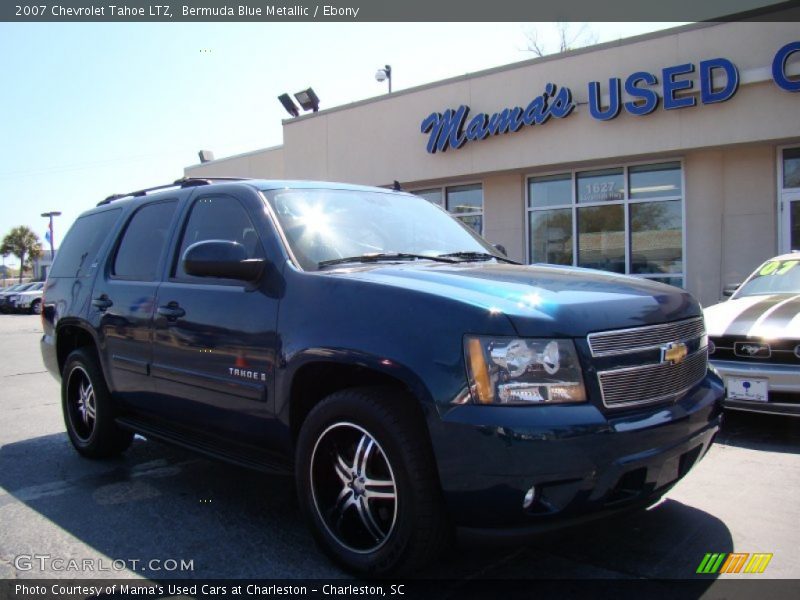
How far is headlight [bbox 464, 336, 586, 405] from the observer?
8.50ft

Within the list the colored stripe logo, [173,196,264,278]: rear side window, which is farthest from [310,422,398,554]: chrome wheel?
the colored stripe logo

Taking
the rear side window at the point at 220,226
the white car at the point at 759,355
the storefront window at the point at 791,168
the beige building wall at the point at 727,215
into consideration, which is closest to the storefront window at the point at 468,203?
the beige building wall at the point at 727,215

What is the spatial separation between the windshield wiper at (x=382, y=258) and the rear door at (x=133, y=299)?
1.38m

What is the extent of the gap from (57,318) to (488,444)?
4.22 m

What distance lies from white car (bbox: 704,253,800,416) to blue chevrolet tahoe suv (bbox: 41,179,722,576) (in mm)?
2079

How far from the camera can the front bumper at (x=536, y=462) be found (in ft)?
8.21

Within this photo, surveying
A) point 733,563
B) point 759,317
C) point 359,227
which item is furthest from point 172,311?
point 759,317

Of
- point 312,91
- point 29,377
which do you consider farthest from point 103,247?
point 312,91

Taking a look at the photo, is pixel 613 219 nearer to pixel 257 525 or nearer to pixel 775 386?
pixel 775 386

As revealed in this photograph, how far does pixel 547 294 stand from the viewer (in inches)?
114

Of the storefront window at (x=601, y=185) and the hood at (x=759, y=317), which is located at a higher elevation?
the storefront window at (x=601, y=185)

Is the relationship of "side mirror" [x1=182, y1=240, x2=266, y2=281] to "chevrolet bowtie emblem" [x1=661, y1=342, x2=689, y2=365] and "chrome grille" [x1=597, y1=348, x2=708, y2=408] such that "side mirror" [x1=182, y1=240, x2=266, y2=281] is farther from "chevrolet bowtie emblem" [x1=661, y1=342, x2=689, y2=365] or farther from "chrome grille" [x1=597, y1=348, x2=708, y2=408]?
"chevrolet bowtie emblem" [x1=661, y1=342, x2=689, y2=365]

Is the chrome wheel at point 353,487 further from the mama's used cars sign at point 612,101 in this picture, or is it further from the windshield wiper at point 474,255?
the mama's used cars sign at point 612,101

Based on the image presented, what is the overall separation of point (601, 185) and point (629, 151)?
3.92 feet
